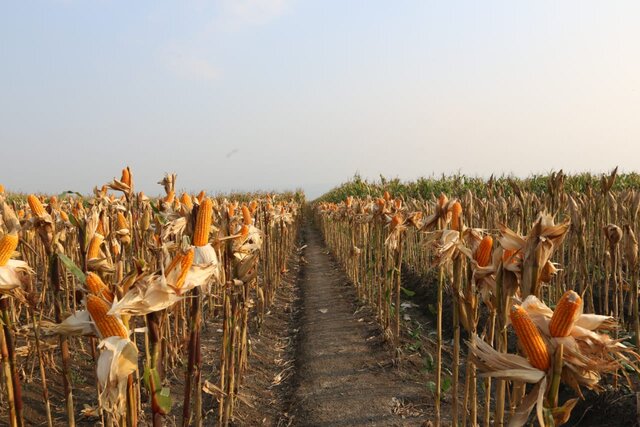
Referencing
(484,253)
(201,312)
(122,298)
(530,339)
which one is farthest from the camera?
(201,312)

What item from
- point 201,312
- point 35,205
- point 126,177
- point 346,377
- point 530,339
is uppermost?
point 126,177

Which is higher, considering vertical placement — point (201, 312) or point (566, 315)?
point (566, 315)

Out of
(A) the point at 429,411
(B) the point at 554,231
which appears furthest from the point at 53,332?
(A) the point at 429,411

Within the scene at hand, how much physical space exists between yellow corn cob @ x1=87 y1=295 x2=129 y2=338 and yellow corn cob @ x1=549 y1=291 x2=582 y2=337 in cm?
153

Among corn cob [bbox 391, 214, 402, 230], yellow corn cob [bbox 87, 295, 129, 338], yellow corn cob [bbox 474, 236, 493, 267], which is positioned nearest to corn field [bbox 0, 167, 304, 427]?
yellow corn cob [bbox 87, 295, 129, 338]

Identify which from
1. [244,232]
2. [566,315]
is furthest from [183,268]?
[244,232]

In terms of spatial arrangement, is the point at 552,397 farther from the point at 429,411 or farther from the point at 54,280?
the point at 429,411

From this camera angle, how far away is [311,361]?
6.45 meters

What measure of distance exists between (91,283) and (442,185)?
18.1 meters

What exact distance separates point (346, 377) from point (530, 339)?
15.2ft

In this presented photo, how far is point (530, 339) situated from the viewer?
153 cm

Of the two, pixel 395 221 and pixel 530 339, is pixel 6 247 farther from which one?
pixel 395 221

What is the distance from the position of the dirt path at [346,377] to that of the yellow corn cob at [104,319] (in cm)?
357

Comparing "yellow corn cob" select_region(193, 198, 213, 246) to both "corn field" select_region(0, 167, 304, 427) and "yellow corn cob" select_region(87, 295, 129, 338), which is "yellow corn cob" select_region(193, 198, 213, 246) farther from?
"yellow corn cob" select_region(87, 295, 129, 338)
